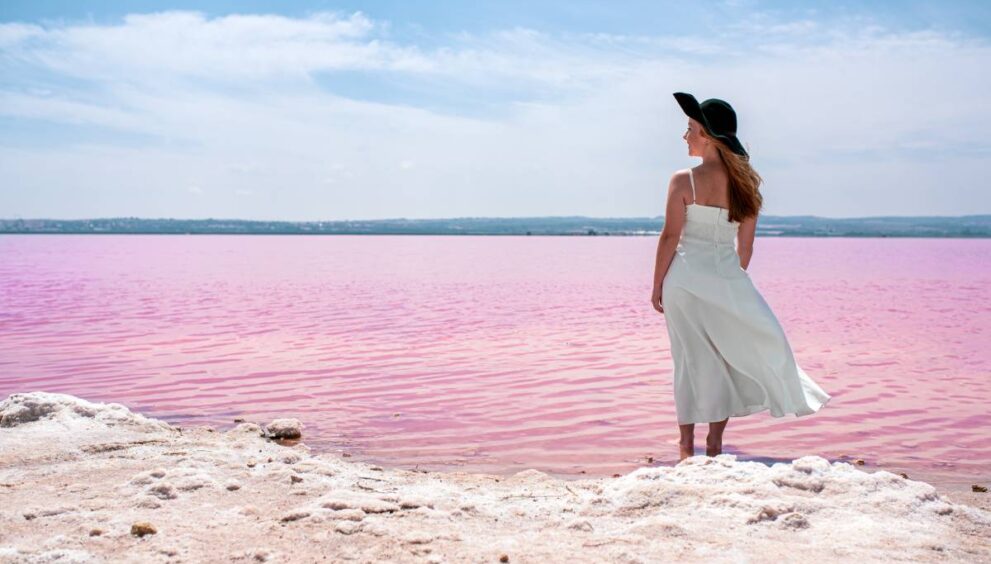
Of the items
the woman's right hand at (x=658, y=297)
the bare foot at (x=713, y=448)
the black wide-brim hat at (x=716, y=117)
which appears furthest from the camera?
the woman's right hand at (x=658, y=297)

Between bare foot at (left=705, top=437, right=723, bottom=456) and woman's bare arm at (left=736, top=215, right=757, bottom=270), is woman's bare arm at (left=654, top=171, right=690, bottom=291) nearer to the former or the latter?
woman's bare arm at (left=736, top=215, right=757, bottom=270)

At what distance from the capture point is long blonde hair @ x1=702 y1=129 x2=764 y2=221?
5230 mm

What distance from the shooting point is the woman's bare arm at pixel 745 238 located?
18.0ft

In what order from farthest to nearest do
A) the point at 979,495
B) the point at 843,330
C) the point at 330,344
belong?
the point at 843,330 → the point at 330,344 → the point at 979,495

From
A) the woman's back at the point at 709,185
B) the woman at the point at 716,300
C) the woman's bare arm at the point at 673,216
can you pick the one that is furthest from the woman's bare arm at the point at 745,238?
the woman's bare arm at the point at 673,216

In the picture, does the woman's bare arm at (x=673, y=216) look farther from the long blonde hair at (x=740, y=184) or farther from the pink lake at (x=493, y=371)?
the pink lake at (x=493, y=371)

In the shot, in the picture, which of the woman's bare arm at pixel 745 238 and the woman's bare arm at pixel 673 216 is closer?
the woman's bare arm at pixel 673 216

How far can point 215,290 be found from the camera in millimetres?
20875

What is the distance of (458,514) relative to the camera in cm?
396

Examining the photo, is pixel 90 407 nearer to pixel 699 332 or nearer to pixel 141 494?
pixel 141 494

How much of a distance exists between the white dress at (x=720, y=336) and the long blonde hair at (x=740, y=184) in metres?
0.08

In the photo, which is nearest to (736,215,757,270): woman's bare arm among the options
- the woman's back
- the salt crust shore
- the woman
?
the woman

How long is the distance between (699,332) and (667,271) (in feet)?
1.38

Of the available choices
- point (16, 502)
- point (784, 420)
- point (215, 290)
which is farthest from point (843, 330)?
point (215, 290)
